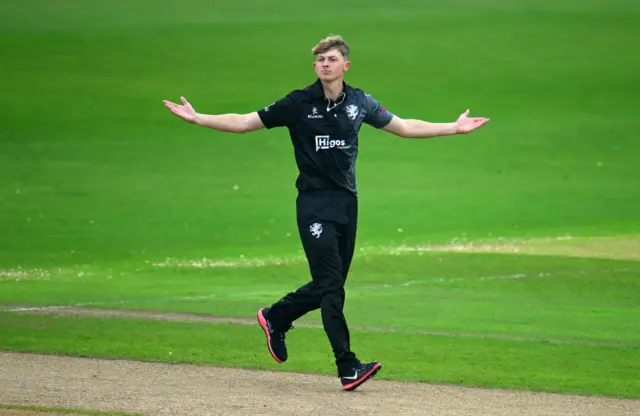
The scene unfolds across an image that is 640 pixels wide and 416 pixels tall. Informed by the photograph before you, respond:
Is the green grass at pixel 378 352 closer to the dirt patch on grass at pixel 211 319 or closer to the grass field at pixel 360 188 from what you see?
the grass field at pixel 360 188

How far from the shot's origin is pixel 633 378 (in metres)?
10.6

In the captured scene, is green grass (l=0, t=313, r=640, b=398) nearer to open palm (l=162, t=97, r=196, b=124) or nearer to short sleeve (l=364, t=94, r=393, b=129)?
short sleeve (l=364, t=94, r=393, b=129)

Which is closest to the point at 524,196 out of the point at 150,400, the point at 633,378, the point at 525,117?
the point at 525,117

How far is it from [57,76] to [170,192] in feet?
28.2

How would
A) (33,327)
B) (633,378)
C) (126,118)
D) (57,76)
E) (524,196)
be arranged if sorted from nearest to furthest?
(633,378) → (33,327) → (524,196) → (126,118) → (57,76)

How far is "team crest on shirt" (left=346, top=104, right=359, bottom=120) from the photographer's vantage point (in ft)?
32.4

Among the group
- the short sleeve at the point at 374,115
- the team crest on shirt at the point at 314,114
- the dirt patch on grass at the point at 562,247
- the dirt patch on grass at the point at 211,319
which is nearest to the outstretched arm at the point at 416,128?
the short sleeve at the point at 374,115

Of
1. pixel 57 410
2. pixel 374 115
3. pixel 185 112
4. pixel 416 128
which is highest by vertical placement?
pixel 185 112

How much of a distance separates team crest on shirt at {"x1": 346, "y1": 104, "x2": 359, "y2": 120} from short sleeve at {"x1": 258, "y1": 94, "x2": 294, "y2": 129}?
Answer: 382mm

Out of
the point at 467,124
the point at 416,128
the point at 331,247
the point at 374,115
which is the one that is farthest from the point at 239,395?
the point at 467,124

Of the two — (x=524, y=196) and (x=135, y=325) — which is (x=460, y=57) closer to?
(x=524, y=196)

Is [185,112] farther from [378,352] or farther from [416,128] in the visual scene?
[378,352]

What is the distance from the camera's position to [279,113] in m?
9.88

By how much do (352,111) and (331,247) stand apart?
933 mm
